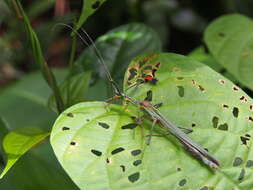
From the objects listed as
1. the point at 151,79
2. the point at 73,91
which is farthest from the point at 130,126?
the point at 73,91

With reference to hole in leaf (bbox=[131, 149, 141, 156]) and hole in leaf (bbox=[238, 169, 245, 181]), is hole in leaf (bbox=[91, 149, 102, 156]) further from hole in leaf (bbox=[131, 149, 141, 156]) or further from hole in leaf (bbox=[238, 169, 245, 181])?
hole in leaf (bbox=[238, 169, 245, 181])

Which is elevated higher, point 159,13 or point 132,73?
point 132,73

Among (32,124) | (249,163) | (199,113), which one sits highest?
(199,113)

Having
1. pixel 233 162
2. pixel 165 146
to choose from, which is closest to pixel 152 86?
pixel 165 146

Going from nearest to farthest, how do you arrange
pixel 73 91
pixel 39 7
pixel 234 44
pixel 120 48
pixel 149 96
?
1. pixel 149 96
2. pixel 73 91
3. pixel 234 44
4. pixel 120 48
5. pixel 39 7

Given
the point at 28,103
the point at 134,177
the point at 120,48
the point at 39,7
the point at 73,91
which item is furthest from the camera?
the point at 39,7

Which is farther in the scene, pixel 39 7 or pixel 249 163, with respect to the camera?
pixel 39 7

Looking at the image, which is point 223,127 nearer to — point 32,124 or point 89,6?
point 89,6
